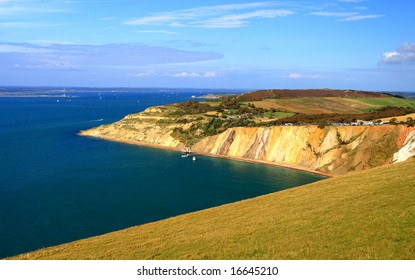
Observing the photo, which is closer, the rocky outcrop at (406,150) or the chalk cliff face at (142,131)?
the rocky outcrop at (406,150)

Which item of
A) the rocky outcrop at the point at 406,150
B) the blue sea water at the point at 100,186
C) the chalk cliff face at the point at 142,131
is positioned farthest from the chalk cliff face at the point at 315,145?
the chalk cliff face at the point at 142,131

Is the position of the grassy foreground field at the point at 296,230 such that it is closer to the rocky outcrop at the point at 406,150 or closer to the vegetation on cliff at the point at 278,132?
the rocky outcrop at the point at 406,150

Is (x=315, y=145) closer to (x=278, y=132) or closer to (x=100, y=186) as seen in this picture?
(x=278, y=132)

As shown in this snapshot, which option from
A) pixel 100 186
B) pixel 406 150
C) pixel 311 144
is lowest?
Result: pixel 100 186

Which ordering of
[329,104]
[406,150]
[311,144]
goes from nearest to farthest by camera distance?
1. [406,150]
2. [311,144]
3. [329,104]

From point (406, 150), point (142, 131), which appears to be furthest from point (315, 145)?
point (142, 131)

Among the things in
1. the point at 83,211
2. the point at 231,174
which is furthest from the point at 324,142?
the point at 83,211
